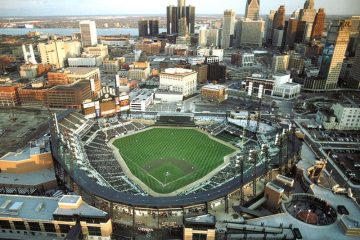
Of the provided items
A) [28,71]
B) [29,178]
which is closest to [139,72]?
[28,71]

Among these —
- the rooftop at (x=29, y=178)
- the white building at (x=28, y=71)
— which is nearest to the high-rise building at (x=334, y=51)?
the rooftop at (x=29, y=178)

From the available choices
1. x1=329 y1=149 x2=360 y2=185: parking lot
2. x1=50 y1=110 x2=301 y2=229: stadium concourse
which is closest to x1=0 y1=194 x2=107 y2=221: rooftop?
x1=50 y1=110 x2=301 y2=229: stadium concourse

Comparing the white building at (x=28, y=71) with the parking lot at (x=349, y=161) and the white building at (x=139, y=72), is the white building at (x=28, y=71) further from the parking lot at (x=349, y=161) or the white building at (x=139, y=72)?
the parking lot at (x=349, y=161)

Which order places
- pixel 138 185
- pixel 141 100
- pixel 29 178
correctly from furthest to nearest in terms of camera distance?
pixel 141 100 < pixel 138 185 < pixel 29 178

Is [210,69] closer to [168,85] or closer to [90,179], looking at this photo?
[168,85]

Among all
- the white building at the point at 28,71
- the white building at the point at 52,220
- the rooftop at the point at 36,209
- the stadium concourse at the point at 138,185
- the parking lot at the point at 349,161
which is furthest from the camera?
the white building at the point at 28,71

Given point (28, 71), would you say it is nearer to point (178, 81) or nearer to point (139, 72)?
point (139, 72)
